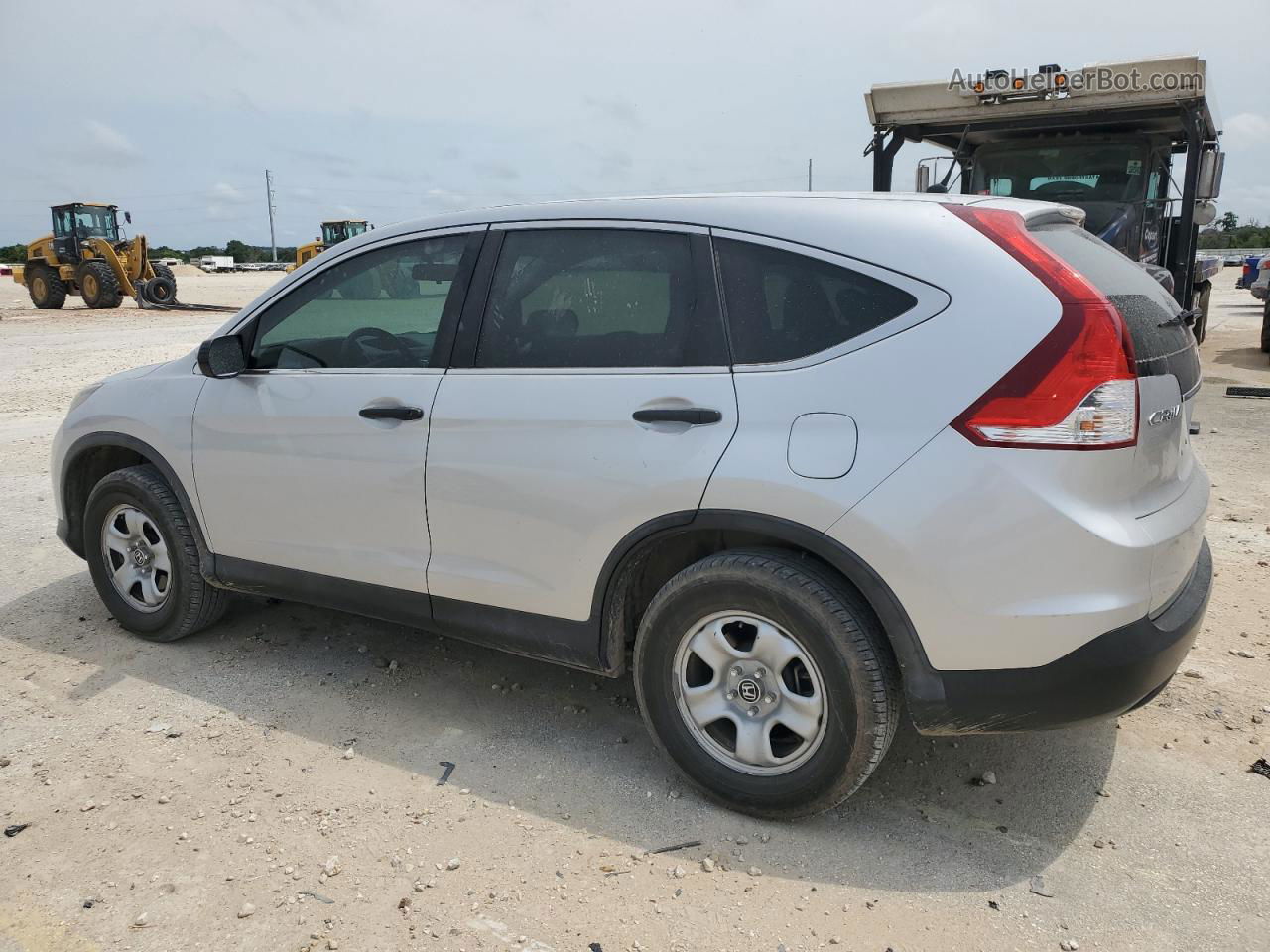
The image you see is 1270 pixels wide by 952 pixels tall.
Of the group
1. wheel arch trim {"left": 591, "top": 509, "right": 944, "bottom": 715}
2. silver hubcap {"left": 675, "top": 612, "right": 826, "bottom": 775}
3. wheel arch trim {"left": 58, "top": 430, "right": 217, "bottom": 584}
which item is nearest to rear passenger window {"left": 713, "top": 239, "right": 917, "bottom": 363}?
wheel arch trim {"left": 591, "top": 509, "right": 944, "bottom": 715}

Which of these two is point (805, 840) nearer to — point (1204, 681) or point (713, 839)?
point (713, 839)

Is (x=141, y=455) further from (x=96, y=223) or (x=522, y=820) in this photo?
(x=96, y=223)

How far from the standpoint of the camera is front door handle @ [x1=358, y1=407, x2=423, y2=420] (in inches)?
130

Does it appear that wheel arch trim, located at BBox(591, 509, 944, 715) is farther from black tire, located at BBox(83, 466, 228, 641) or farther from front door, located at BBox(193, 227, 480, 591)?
black tire, located at BBox(83, 466, 228, 641)

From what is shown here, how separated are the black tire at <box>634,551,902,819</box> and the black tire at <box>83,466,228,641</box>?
216cm

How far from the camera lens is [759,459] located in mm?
2652

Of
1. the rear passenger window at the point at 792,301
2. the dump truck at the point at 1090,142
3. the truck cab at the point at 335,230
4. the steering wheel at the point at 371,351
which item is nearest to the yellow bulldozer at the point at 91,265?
the truck cab at the point at 335,230

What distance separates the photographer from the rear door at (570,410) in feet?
9.29

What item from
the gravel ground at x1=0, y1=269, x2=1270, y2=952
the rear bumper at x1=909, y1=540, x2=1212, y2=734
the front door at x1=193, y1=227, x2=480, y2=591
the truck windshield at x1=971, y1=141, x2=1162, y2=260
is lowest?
the gravel ground at x1=0, y1=269, x2=1270, y2=952

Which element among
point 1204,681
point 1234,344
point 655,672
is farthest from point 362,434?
point 1234,344

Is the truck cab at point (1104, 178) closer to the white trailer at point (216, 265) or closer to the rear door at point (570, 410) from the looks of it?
the rear door at point (570, 410)

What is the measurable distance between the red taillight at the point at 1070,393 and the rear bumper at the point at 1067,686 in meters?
0.51

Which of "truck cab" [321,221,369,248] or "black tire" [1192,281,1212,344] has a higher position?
"truck cab" [321,221,369,248]

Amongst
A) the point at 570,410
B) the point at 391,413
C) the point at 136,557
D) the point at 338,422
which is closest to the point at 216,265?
the point at 136,557
